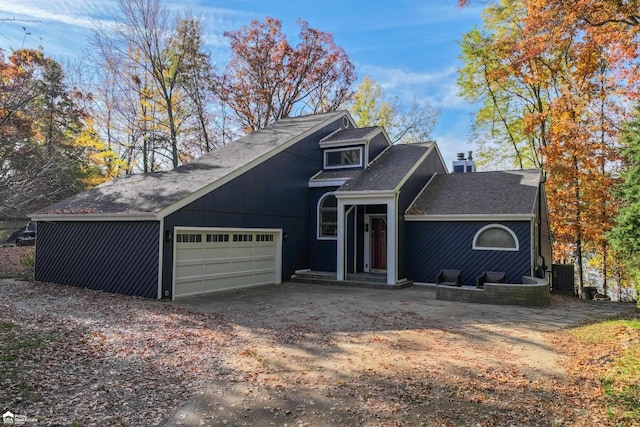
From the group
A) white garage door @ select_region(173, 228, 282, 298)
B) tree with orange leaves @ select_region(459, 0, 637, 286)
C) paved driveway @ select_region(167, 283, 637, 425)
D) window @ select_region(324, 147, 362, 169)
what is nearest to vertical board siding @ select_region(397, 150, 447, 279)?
window @ select_region(324, 147, 362, 169)

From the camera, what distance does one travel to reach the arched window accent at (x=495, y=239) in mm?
12805

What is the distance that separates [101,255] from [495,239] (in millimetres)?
11864

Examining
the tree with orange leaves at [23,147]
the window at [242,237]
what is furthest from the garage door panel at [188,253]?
the tree with orange leaves at [23,147]

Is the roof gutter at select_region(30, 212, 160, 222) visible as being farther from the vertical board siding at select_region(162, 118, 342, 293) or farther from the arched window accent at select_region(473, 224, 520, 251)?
the arched window accent at select_region(473, 224, 520, 251)

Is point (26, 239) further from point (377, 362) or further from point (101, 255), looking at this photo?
point (377, 362)

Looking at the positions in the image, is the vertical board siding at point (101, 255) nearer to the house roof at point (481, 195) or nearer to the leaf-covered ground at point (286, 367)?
the leaf-covered ground at point (286, 367)

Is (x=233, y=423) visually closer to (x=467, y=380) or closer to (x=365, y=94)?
(x=467, y=380)

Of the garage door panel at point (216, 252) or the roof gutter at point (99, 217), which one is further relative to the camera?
the garage door panel at point (216, 252)

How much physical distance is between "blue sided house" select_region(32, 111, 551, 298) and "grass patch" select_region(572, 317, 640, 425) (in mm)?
5135

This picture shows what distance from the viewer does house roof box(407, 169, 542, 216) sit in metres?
13.2

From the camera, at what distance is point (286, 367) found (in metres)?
5.39

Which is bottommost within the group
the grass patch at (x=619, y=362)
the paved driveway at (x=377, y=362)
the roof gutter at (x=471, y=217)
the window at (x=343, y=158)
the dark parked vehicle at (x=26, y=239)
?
the paved driveway at (x=377, y=362)

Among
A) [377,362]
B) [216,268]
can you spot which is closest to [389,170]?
A: [216,268]

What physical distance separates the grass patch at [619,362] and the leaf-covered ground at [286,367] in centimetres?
17
